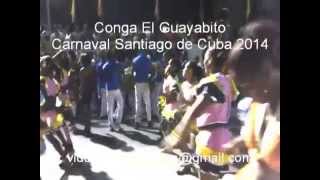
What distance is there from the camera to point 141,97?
3.03 metres

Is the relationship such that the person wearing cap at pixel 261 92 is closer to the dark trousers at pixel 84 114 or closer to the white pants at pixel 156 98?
the white pants at pixel 156 98

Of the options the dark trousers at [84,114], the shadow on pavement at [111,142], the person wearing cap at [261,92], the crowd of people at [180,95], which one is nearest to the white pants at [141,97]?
the crowd of people at [180,95]

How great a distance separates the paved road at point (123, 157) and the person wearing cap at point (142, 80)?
0.09m

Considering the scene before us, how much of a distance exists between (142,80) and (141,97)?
90mm

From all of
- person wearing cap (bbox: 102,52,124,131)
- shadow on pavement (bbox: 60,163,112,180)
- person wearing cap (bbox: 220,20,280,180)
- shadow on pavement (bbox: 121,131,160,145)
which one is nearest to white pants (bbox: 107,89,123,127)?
person wearing cap (bbox: 102,52,124,131)

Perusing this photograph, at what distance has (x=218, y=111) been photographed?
3.01 meters

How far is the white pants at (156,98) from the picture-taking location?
3.02 metres

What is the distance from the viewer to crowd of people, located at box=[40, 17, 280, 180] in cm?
299

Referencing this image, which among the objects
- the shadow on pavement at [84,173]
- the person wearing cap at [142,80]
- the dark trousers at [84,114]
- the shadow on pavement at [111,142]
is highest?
Answer: the person wearing cap at [142,80]

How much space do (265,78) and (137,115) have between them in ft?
2.28

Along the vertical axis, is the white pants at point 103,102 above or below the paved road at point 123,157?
above

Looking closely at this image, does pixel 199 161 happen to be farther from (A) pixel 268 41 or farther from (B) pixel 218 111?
(A) pixel 268 41
